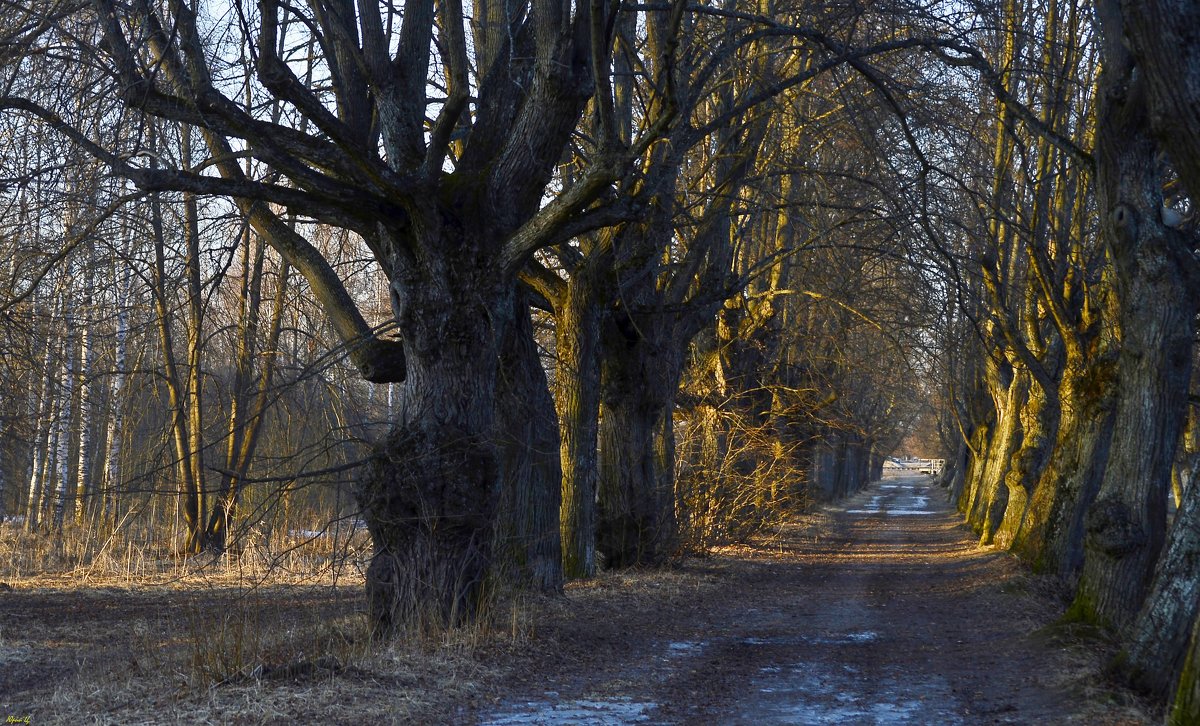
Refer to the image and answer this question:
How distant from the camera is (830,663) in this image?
9.21 metres

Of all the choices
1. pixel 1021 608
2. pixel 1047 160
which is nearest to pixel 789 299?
pixel 1047 160

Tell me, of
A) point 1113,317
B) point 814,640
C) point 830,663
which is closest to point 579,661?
point 830,663

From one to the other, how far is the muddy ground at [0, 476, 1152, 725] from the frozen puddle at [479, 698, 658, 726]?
25 mm

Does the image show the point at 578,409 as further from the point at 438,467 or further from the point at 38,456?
Answer: the point at 38,456

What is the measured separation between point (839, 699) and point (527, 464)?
5.32m

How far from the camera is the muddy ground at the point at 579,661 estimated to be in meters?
6.73

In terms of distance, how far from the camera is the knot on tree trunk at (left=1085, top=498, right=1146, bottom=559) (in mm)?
10008

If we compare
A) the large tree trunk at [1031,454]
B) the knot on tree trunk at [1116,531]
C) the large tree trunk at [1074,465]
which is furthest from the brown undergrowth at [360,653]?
the large tree trunk at [1031,454]

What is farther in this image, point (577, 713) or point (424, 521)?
point (424, 521)

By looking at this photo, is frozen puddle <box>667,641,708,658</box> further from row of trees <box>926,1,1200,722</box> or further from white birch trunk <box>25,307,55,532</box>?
white birch trunk <box>25,307,55,532</box>

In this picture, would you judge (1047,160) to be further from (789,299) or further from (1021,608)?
(789,299)

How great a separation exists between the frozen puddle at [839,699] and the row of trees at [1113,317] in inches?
55.0

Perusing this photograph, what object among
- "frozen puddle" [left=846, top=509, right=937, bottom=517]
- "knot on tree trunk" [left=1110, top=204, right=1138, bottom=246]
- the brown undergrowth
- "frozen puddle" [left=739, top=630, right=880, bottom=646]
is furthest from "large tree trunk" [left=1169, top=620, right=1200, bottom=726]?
"frozen puddle" [left=846, top=509, right=937, bottom=517]

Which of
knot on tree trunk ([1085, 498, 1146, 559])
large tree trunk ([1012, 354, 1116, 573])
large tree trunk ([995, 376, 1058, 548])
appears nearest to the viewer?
knot on tree trunk ([1085, 498, 1146, 559])
